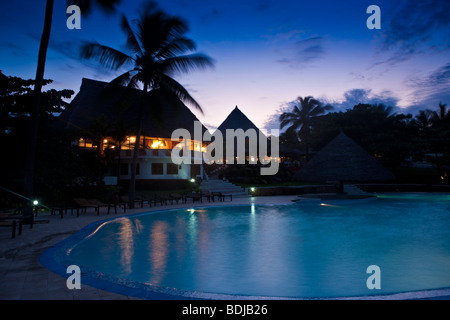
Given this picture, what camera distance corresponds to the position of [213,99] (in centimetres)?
3488

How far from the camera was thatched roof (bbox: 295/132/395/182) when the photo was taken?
754 inches

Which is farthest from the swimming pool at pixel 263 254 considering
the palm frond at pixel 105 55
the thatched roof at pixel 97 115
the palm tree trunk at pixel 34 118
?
the thatched roof at pixel 97 115

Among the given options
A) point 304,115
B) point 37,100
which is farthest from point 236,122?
point 37,100

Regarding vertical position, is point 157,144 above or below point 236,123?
below

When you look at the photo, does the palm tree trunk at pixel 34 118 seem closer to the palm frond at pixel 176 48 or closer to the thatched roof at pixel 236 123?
the palm frond at pixel 176 48

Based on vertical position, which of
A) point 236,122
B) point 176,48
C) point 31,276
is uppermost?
point 236,122

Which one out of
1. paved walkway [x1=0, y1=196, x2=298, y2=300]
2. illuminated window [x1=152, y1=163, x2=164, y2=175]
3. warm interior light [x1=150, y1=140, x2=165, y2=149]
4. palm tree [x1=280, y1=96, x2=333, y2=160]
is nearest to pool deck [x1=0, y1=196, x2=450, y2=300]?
paved walkway [x1=0, y1=196, x2=298, y2=300]

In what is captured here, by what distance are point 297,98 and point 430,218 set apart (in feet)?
99.7

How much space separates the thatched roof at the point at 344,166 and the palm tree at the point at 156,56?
34.2ft

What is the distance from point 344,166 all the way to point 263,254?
13.8 m

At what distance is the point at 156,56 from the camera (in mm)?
15547

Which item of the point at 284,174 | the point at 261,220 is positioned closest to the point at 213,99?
the point at 284,174

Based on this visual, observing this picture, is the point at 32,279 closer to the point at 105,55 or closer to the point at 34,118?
the point at 34,118

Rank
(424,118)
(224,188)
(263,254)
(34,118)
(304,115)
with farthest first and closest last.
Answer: (304,115) → (424,118) → (224,188) → (34,118) → (263,254)
